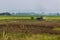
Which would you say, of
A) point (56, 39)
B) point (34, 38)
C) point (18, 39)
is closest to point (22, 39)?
point (18, 39)

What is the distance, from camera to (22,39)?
639 inches

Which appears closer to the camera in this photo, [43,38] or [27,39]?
[27,39]

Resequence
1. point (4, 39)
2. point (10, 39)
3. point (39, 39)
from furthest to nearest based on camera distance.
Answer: point (39, 39) → point (10, 39) → point (4, 39)

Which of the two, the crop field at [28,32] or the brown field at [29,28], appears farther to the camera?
the brown field at [29,28]

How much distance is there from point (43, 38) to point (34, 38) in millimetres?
858

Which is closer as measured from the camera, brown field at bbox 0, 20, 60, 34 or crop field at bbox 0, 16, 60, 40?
A: crop field at bbox 0, 16, 60, 40

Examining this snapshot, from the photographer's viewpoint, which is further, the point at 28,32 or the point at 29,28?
the point at 29,28

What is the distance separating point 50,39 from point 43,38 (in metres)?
0.65

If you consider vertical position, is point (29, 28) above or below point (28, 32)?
below

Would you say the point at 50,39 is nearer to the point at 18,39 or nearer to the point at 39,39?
the point at 39,39

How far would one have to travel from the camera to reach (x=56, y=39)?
687 inches

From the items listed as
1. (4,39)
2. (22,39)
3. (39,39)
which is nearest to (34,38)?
(39,39)

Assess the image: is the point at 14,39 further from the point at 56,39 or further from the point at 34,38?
the point at 56,39

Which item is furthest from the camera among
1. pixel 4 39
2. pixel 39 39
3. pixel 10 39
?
pixel 39 39
